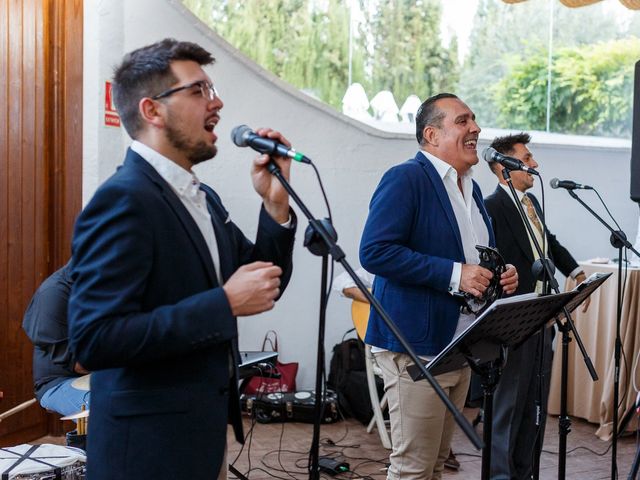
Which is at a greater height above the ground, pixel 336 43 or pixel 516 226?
pixel 336 43

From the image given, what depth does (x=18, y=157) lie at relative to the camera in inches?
166

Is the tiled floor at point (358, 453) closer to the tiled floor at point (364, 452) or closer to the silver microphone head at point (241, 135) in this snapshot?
the tiled floor at point (364, 452)

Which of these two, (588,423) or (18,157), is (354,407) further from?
(18,157)

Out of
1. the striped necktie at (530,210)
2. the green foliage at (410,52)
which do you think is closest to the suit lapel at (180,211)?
the striped necktie at (530,210)

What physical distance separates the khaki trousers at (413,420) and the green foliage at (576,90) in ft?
16.2

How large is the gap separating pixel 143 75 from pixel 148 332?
1.97ft

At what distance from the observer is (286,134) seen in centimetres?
521

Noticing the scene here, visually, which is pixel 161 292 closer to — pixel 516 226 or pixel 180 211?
pixel 180 211

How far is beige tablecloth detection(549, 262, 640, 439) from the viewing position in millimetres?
4910

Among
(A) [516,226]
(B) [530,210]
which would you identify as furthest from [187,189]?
(B) [530,210]

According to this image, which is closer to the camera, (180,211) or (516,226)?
(180,211)

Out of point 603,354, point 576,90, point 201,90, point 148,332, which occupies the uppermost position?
point 576,90

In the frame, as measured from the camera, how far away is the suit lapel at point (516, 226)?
3.61 meters

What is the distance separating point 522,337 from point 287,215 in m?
0.94
